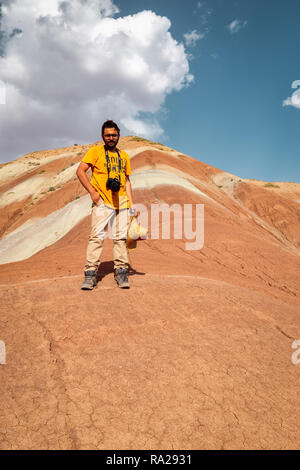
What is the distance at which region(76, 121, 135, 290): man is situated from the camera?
333 cm

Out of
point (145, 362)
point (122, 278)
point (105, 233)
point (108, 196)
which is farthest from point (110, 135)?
point (145, 362)

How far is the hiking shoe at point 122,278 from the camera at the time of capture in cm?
329

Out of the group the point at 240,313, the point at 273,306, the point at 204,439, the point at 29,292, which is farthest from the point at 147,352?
the point at 273,306

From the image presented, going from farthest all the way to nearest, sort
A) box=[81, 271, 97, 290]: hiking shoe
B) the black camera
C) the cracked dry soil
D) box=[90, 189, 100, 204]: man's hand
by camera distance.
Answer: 1. the black camera
2. box=[90, 189, 100, 204]: man's hand
3. box=[81, 271, 97, 290]: hiking shoe
4. the cracked dry soil

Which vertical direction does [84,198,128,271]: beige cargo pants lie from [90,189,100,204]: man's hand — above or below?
below

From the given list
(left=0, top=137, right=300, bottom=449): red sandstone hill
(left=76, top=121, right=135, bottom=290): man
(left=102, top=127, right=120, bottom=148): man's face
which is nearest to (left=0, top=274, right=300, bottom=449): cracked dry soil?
(left=0, top=137, right=300, bottom=449): red sandstone hill

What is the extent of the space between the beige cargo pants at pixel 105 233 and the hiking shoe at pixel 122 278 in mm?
79

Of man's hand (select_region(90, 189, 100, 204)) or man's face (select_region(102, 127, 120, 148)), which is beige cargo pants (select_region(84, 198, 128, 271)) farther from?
man's face (select_region(102, 127, 120, 148))

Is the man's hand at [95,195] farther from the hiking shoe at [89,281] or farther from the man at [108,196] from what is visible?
the hiking shoe at [89,281]

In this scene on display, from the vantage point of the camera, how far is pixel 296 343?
2.54 m

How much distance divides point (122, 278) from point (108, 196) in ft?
3.55

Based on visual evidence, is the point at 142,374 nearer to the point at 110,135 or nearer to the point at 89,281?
the point at 89,281

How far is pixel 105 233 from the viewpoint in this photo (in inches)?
136

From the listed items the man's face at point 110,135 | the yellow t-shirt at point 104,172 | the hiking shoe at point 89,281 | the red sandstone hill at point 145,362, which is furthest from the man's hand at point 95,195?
the red sandstone hill at point 145,362
